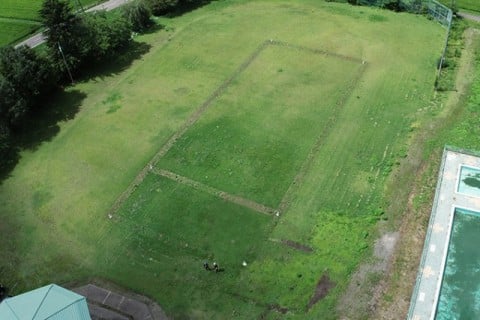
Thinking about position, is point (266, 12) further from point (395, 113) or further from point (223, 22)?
point (395, 113)

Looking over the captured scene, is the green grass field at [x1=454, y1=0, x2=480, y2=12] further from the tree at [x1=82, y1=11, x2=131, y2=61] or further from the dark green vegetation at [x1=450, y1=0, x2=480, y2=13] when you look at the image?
the tree at [x1=82, y1=11, x2=131, y2=61]

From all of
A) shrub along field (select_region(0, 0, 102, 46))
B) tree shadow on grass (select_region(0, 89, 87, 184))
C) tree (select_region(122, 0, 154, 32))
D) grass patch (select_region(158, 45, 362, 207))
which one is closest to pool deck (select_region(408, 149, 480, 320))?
grass patch (select_region(158, 45, 362, 207))

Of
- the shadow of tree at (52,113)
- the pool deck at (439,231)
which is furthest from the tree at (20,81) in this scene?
the pool deck at (439,231)

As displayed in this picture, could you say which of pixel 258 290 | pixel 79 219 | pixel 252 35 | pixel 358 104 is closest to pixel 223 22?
pixel 252 35

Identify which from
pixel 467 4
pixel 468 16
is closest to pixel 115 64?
pixel 468 16

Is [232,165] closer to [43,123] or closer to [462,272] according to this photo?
[462,272]

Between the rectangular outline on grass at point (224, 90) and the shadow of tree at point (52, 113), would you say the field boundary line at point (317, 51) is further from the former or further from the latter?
the shadow of tree at point (52, 113)
